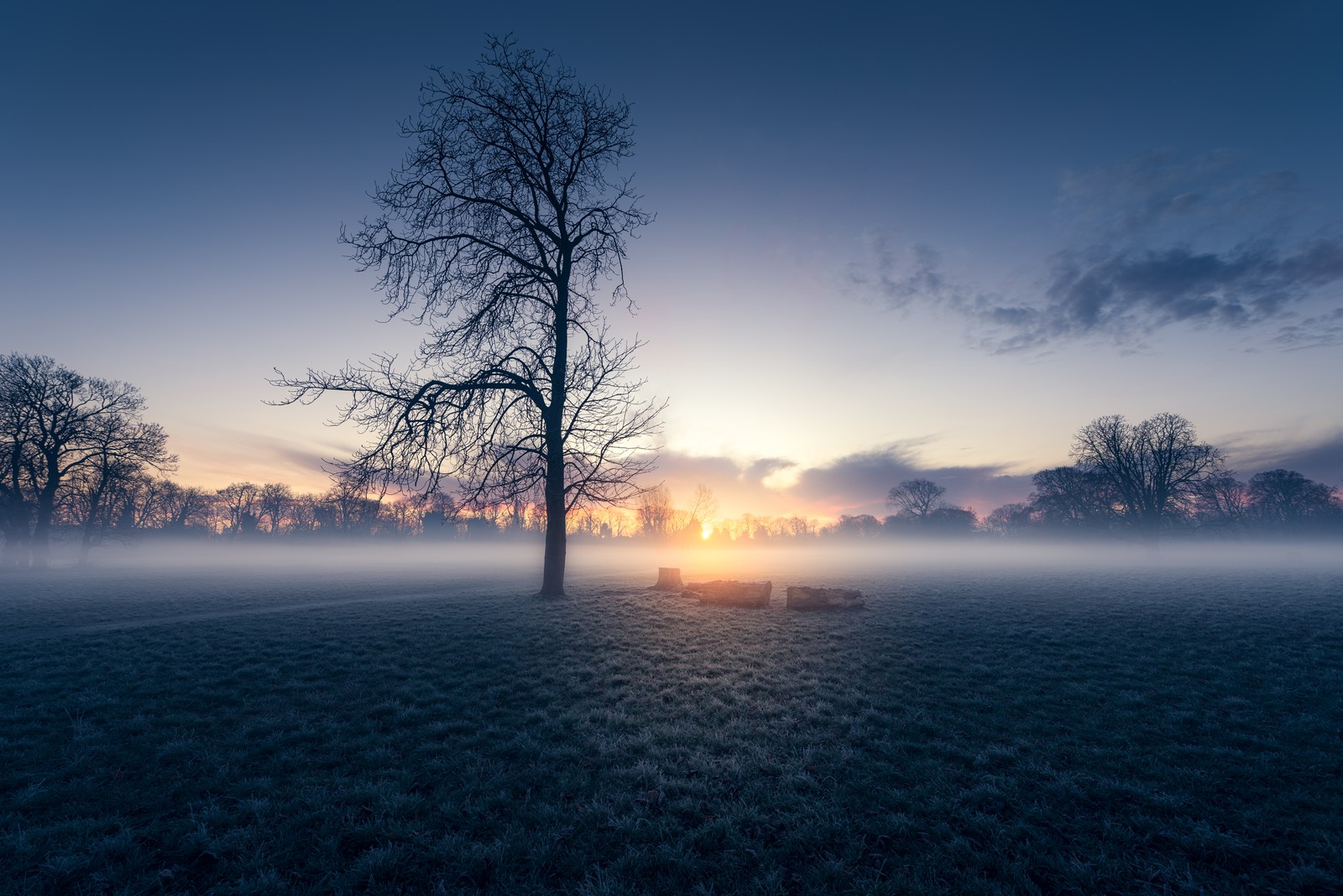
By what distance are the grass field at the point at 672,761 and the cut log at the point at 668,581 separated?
885 cm

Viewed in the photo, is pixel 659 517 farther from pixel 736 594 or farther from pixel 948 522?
pixel 736 594

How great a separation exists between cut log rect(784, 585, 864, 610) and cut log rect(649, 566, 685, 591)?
5764mm

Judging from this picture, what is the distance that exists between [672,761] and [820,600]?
39.9ft

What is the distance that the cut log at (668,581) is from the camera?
70.5ft

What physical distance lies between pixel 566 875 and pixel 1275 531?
10838 cm

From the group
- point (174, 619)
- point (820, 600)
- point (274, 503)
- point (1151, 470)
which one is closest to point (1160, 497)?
point (1151, 470)

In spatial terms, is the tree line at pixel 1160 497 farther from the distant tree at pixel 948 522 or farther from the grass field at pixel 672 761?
the grass field at pixel 672 761

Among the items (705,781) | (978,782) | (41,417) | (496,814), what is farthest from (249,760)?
(41,417)

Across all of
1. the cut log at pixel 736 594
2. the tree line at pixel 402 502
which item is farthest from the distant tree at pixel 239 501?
the cut log at pixel 736 594

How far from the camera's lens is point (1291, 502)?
69.8 meters

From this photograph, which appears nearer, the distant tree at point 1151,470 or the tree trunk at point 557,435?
the tree trunk at point 557,435

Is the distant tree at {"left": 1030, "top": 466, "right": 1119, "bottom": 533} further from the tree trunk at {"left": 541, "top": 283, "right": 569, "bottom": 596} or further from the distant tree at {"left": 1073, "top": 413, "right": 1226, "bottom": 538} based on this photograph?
the tree trunk at {"left": 541, "top": 283, "right": 569, "bottom": 596}

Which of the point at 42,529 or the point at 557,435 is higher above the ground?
the point at 557,435

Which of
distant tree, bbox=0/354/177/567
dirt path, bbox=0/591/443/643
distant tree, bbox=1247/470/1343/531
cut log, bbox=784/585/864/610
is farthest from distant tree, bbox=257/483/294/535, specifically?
distant tree, bbox=1247/470/1343/531
